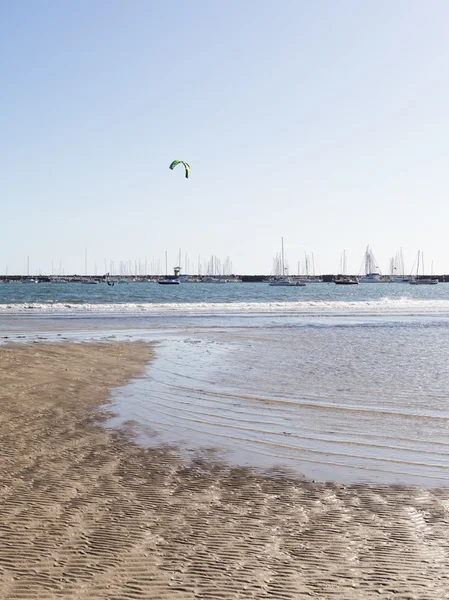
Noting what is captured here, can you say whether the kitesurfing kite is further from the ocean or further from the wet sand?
the wet sand

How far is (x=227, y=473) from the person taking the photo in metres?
7.89

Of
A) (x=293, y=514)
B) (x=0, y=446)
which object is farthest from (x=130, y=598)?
(x=0, y=446)

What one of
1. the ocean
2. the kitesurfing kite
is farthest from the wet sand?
the kitesurfing kite

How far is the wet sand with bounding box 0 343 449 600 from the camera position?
4758 mm

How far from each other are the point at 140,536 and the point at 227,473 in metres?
2.34

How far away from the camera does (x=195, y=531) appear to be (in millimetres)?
5820

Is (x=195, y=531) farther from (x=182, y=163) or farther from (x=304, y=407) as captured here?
(x=182, y=163)

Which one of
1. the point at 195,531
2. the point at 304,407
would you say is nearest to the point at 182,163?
the point at 304,407

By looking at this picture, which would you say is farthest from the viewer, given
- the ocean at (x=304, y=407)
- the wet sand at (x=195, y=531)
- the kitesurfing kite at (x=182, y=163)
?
the kitesurfing kite at (x=182, y=163)

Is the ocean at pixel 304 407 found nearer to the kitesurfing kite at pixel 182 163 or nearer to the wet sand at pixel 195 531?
A: the wet sand at pixel 195 531

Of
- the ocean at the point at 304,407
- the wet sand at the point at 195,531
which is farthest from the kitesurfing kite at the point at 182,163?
the wet sand at the point at 195,531

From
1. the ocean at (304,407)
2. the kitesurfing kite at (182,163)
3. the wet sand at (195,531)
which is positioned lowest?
the ocean at (304,407)

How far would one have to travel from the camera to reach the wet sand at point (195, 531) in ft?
15.6

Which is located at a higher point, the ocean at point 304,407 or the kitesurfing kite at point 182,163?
the kitesurfing kite at point 182,163
